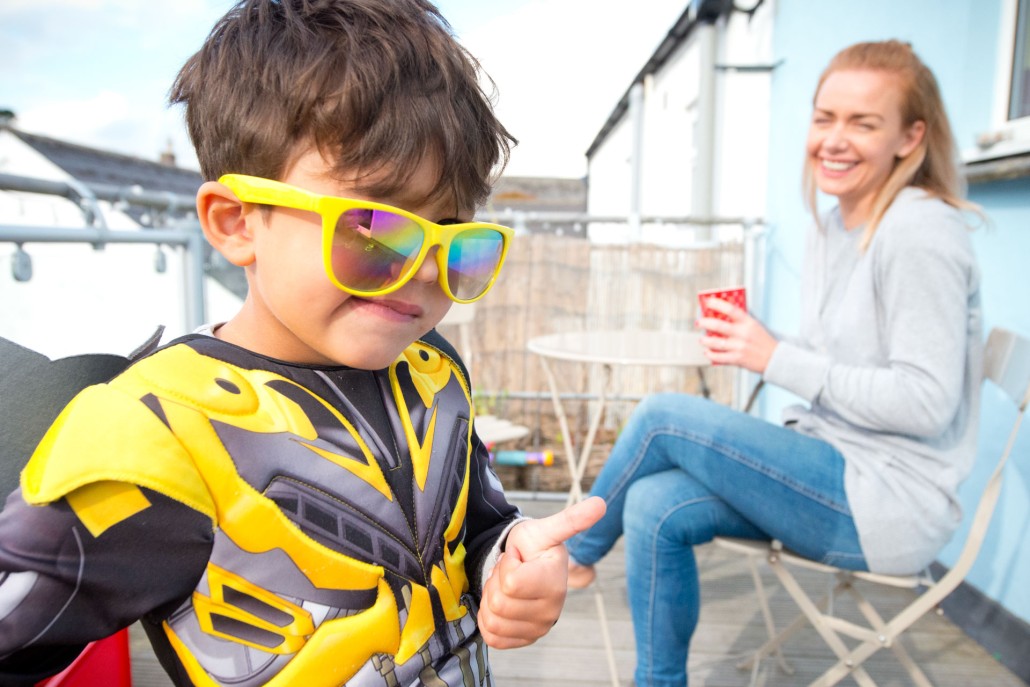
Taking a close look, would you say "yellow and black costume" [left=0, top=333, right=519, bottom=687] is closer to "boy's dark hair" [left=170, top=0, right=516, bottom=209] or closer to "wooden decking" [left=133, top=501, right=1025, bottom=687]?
"boy's dark hair" [left=170, top=0, right=516, bottom=209]

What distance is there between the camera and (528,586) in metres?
0.81

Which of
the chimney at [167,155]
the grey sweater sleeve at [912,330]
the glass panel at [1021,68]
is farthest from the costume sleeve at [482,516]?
the chimney at [167,155]

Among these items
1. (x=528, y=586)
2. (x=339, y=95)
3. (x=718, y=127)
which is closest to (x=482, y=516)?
(x=528, y=586)

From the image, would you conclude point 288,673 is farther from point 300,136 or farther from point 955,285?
point 955,285

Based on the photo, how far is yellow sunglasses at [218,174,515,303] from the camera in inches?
29.4

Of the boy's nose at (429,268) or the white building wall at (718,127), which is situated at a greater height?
the white building wall at (718,127)

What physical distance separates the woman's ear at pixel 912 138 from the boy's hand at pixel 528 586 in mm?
1657

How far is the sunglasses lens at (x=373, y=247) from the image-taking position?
2.47 feet

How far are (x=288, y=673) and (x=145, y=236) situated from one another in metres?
1.86

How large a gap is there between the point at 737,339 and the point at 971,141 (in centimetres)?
168

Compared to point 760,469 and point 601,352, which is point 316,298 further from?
point 601,352

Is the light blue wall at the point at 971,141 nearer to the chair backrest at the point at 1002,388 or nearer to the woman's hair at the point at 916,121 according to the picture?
the woman's hair at the point at 916,121

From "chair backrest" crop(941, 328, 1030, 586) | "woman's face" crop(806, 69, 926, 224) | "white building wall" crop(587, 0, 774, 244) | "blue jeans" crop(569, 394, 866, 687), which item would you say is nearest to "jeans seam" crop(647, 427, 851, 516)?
"blue jeans" crop(569, 394, 866, 687)

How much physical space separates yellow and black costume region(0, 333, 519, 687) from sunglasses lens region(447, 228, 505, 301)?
169mm
